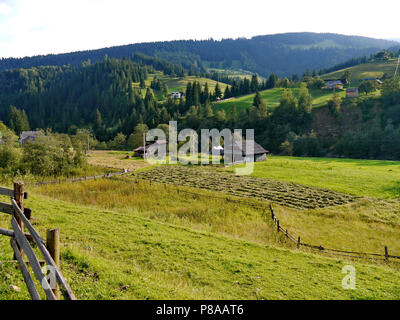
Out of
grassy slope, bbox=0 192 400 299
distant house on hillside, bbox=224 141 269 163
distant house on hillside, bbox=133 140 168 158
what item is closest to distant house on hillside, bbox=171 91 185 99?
distant house on hillside, bbox=133 140 168 158

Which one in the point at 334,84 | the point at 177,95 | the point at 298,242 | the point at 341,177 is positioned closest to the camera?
the point at 298,242

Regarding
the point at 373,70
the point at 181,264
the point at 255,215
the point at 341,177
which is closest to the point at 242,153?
the point at 341,177

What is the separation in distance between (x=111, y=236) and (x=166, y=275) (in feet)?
14.2

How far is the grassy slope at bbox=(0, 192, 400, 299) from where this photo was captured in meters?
6.98

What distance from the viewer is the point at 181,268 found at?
31.1ft

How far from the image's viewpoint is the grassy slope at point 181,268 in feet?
22.9

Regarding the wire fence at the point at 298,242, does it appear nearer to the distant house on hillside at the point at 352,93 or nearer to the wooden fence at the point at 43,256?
the wooden fence at the point at 43,256

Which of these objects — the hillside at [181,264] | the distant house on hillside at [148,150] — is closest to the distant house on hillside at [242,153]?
the distant house on hillside at [148,150]

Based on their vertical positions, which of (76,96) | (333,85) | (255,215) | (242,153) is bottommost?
(255,215)

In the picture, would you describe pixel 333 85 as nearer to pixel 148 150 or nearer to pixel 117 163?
pixel 148 150

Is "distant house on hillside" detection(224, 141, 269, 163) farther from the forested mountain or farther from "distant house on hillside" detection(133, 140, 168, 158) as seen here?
the forested mountain

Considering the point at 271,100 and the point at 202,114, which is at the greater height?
the point at 271,100

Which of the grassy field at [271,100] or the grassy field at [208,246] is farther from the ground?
the grassy field at [271,100]
